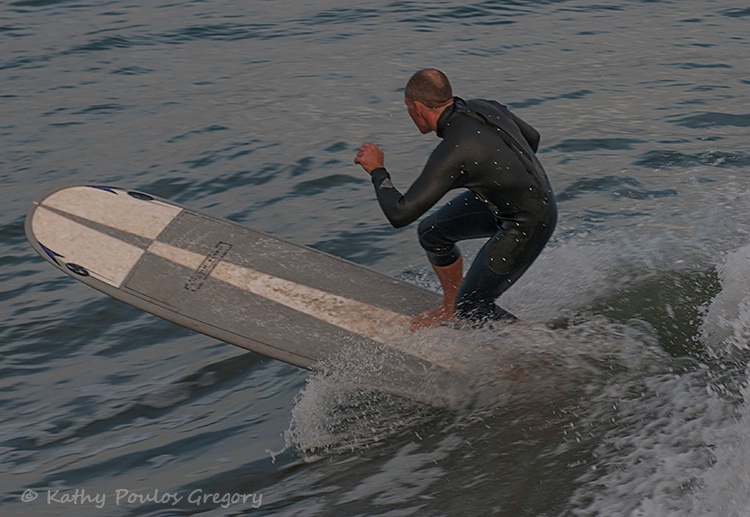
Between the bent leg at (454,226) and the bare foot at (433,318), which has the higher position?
the bent leg at (454,226)

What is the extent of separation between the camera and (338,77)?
14.5 m

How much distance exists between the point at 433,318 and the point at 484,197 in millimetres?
1022

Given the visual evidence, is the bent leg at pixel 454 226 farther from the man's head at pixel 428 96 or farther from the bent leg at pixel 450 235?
the man's head at pixel 428 96

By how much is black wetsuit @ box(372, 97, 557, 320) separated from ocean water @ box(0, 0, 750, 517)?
1.73 feet

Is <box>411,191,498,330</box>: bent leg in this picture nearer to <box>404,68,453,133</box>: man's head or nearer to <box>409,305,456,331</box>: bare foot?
<box>409,305,456,331</box>: bare foot

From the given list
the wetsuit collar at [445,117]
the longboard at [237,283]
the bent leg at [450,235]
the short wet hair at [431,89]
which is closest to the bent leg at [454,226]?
the bent leg at [450,235]

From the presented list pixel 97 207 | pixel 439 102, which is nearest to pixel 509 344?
pixel 439 102

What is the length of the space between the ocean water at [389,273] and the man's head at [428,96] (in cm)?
152

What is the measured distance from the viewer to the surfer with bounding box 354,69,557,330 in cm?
555

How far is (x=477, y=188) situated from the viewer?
5.68m

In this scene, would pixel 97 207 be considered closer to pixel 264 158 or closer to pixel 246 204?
pixel 246 204

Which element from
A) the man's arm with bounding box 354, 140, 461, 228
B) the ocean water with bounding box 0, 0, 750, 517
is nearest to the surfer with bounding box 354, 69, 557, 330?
the man's arm with bounding box 354, 140, 461, 228

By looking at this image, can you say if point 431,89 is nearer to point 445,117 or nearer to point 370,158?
point 445,117

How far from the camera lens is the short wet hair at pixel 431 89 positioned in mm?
5602
